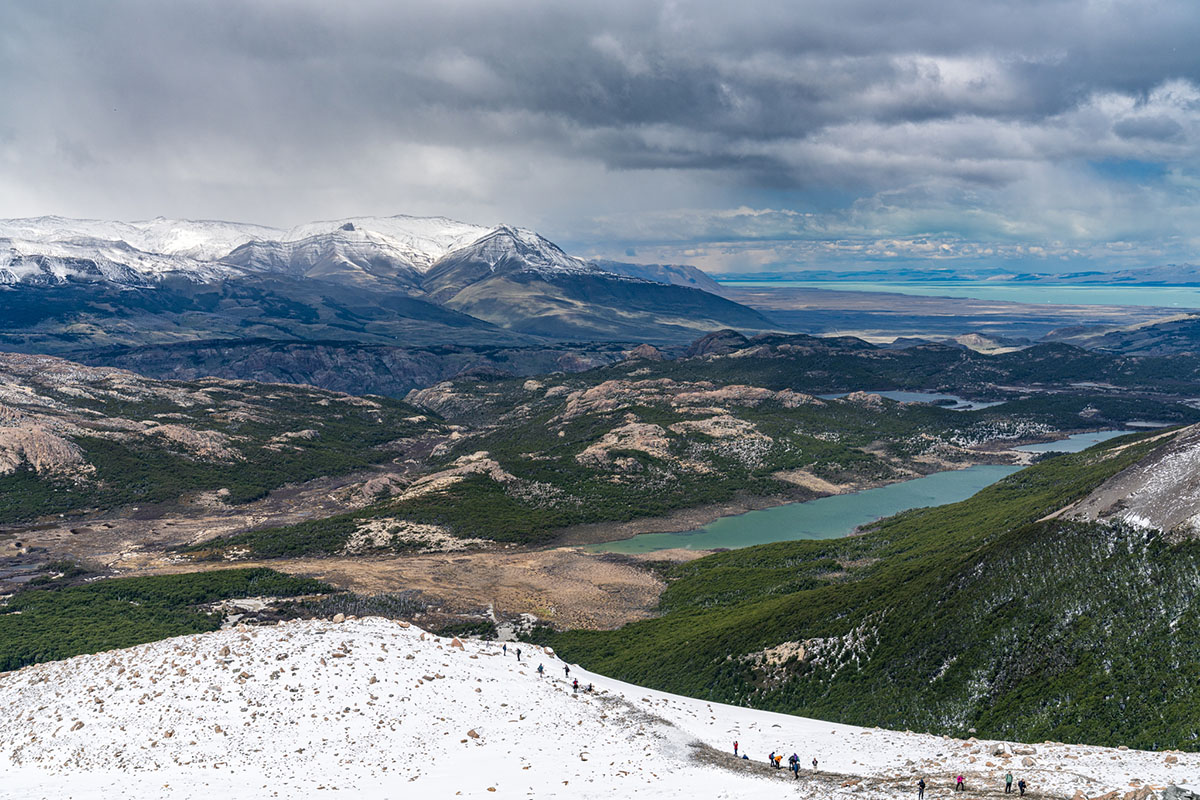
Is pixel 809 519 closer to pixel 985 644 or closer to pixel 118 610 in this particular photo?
pixel 985 644

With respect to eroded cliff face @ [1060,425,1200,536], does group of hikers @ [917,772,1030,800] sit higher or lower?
lower

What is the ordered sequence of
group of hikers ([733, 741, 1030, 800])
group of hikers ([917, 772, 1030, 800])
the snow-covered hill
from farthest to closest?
the snow-covered hill, group of hikers ([733, 741, 1030, 800]), group of hikers ([917, 772, 1030, 800])

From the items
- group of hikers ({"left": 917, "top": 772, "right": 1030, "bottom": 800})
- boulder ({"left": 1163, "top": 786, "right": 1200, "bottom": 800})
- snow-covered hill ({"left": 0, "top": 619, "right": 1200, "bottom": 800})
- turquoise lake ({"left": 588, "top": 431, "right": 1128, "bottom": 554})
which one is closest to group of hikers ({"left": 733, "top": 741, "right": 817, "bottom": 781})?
snow-covered hill ({"left": 0, "top": 619, "right": 1200, "bottom": 800})

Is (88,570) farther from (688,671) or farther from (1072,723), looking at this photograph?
(1072,723)

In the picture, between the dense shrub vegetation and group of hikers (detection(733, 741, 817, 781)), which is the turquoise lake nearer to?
the dense shrub vegetation

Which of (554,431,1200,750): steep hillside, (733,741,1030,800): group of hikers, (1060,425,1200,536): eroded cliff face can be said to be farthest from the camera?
(1060,425,1200,536): eroded cliff face

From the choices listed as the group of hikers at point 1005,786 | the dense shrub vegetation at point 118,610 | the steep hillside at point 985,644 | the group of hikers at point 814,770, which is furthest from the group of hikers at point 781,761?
the dense shrub vegetation at point 118,610

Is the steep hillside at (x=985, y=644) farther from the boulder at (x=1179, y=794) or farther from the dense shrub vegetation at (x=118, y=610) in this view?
the dense shrub vegetation at (x=118, y=610)

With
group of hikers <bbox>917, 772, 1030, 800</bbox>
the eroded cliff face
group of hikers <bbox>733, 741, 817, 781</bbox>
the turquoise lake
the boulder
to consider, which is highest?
the eroded cliff face
